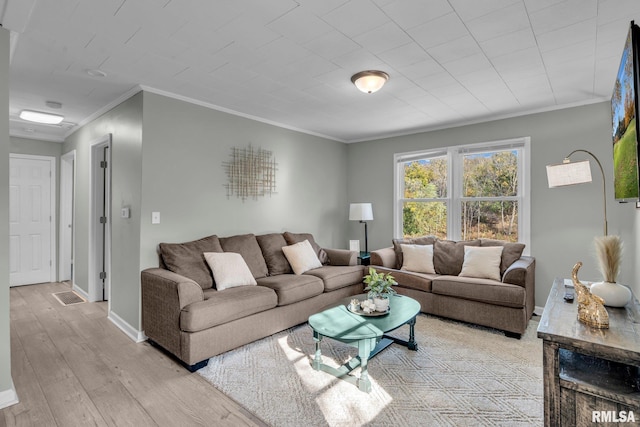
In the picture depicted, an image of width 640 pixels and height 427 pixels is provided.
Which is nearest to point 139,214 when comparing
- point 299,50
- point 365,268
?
point 299,50

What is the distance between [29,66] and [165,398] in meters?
2.93

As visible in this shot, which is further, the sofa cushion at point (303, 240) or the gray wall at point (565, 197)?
the sofa cushion at point (303, 240)

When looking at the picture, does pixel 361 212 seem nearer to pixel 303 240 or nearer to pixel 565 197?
pixel 303 240

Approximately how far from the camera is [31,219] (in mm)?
5254

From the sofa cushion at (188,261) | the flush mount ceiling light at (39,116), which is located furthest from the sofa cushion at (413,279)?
the flush mount ceiling light at (39,116)

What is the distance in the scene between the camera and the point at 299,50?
248 cm

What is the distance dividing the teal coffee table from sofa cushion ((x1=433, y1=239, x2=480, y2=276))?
1.35 meters

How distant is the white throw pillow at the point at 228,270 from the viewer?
3244 mm

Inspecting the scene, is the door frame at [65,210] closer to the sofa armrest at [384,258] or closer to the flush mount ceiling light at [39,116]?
the flush mount ceiling light at [39,116]

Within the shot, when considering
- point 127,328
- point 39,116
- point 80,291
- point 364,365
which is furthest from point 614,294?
point 80,291

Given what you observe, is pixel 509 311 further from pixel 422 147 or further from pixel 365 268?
pixel 422 147

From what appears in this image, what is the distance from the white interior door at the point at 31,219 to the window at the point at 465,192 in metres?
5.74

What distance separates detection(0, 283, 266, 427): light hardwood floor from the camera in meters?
2.04

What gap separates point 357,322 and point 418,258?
1983 millimetres
